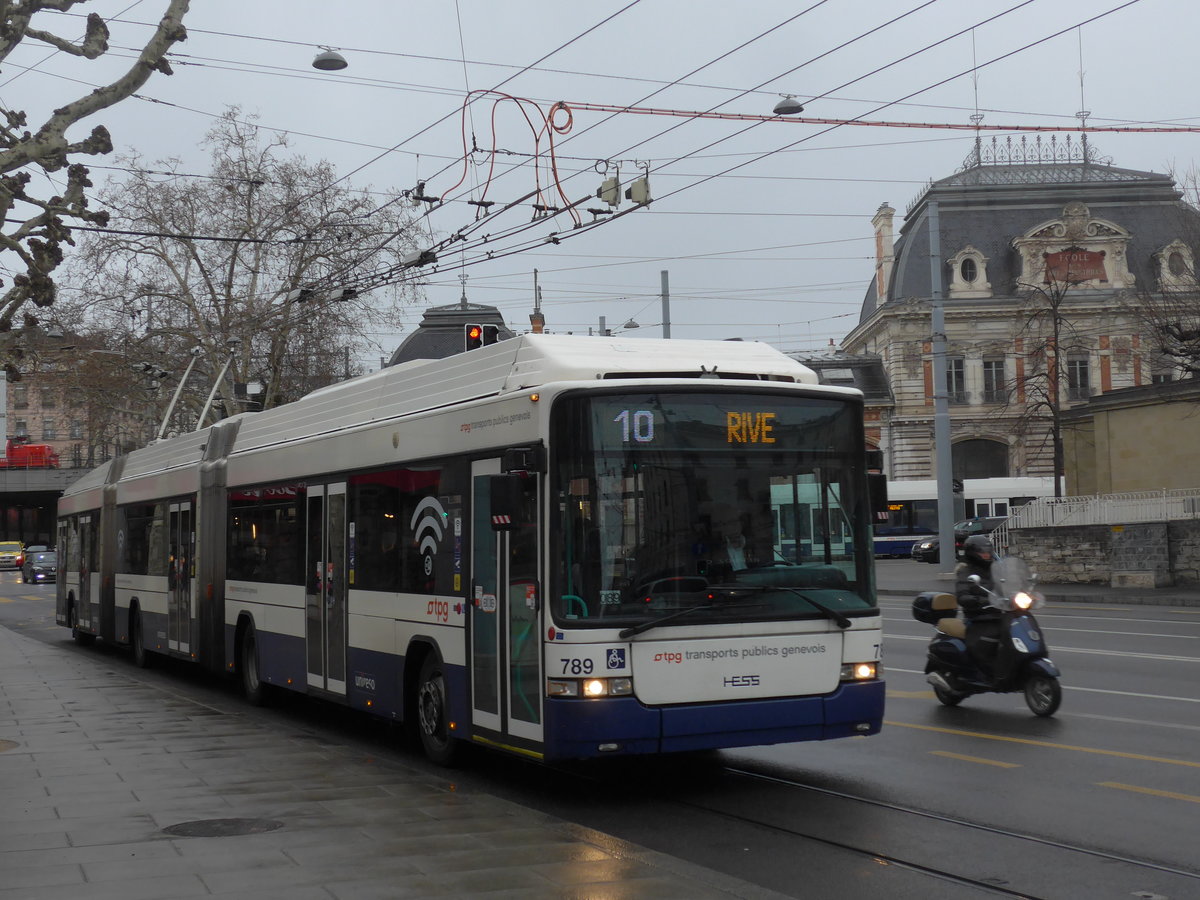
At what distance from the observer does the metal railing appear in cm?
3234

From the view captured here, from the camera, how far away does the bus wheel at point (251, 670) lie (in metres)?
15.6

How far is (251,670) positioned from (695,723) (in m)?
8.27

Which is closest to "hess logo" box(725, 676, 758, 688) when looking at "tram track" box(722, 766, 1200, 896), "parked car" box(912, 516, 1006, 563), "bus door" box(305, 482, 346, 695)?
"tram track" box(722, 766, 1200, 896)

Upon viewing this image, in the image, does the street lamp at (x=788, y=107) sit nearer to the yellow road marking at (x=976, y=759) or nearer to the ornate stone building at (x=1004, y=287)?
the yellow road marking at (x=976, y=759)

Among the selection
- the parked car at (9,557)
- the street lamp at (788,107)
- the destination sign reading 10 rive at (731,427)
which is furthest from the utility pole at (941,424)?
the parked car at (9,557)

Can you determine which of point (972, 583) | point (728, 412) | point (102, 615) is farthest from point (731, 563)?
point (102, 615)

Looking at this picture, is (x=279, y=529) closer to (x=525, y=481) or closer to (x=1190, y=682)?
(x=525, y=481)

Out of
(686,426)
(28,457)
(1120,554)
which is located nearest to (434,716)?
(686,426)

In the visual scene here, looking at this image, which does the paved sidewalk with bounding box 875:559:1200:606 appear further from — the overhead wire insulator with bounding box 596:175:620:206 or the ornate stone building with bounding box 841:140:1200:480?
the ornate stone building with bounding box 841:140:1200:480

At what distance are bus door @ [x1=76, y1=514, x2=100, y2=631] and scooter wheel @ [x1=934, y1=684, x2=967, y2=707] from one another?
15.8 meters

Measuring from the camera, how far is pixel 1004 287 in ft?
245

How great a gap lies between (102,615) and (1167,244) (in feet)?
204

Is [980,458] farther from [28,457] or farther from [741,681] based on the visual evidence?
[741,681]

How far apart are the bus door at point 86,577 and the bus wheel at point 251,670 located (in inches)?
354
